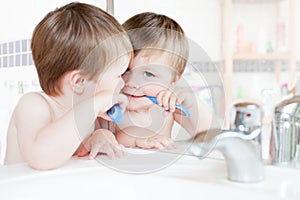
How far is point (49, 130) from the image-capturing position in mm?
940

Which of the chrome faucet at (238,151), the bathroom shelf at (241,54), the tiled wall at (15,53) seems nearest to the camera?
the chrome faucet at (238,151)

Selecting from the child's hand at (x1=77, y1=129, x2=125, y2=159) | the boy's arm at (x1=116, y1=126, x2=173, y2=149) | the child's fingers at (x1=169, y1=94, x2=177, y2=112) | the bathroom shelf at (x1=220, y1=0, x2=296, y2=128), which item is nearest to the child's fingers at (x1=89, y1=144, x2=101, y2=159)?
the child's hand at (x1=77, y1=129, x2=125, y2=159)

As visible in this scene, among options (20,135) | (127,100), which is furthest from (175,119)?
(20,135)

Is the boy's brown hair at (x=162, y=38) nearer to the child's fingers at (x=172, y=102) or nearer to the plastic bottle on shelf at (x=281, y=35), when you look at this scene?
the child's fingers at (x=172, y=102)

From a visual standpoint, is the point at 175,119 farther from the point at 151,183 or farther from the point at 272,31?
the point at 272,31

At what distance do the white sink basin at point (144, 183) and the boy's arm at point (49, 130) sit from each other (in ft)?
0.10

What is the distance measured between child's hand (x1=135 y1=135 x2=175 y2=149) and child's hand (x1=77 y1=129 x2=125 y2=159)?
0.20 feet

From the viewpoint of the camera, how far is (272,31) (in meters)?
0.87

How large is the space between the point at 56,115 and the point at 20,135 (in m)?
0.10

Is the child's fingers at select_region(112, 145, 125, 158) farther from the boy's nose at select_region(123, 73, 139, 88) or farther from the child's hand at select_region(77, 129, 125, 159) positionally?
the boy's nose at select_region(123, 73, 139, 88)

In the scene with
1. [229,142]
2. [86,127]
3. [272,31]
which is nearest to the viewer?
[229,142]

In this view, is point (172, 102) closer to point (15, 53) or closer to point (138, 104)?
point (138, 104)

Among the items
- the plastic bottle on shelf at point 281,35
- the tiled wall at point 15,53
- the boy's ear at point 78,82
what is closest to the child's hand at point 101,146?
the boy's ear at point 78,82

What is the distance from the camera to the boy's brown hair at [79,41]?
3.37 feet
